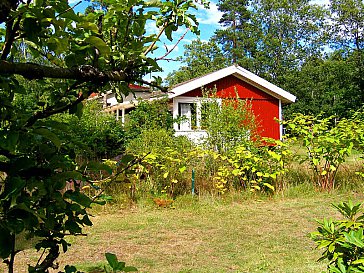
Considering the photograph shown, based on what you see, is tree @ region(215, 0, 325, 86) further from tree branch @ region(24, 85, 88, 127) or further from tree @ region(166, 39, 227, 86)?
tree branch @ region(24, 85, 88, 127)

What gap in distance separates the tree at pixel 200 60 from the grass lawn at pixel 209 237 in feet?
127

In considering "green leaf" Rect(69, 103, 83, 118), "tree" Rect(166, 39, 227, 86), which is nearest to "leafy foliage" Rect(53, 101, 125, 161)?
"green leaf" Rect(69, 103, 83, 118)

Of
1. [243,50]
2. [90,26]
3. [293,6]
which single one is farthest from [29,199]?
[293,6]

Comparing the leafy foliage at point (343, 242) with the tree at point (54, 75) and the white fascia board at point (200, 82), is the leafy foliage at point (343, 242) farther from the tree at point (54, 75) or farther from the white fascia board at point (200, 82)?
the white fascia board at point (200, 82)

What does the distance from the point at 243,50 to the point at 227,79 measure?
29030 mm

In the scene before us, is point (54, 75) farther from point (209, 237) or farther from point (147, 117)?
point (147, 117)

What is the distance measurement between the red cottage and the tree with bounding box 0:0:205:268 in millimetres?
13548

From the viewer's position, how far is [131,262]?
14.3 ft

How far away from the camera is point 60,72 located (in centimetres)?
87

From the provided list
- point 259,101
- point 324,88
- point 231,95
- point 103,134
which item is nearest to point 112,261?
point 103,134

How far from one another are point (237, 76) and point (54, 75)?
1750cm

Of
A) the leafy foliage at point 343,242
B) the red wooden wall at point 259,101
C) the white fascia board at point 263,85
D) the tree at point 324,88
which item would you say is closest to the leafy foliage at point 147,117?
the red wooden wall at point 259,101

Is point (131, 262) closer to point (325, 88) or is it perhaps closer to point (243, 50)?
point (325, 88)

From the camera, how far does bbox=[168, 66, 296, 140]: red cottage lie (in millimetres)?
15797
